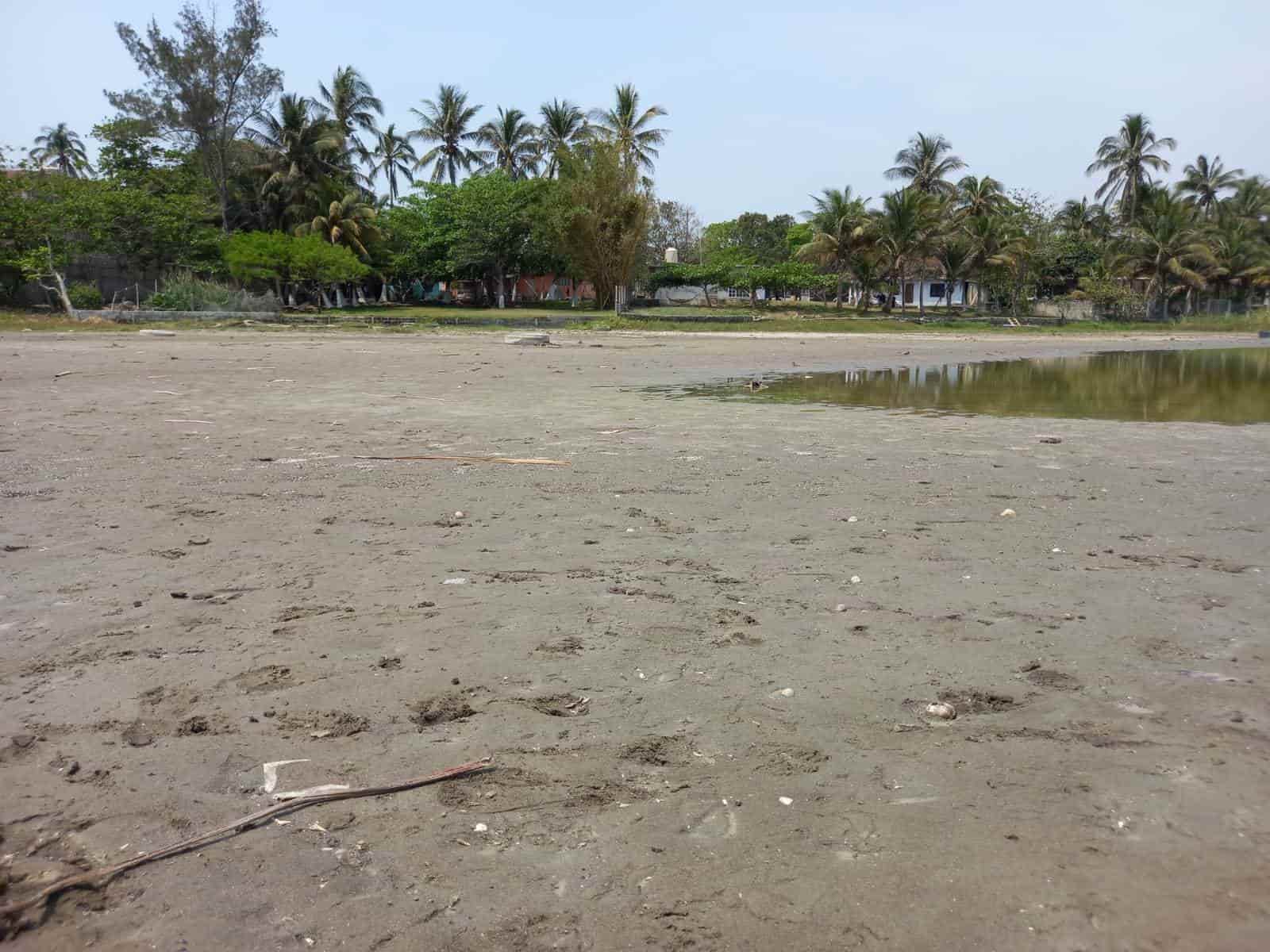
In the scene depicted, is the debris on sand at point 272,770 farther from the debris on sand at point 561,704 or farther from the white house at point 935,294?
the white house at point 935,294

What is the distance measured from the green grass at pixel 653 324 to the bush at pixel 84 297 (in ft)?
4.19

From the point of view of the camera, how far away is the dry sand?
2.23 meters

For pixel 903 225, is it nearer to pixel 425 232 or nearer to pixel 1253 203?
pixel 425 232

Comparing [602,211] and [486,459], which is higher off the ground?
[602,211]

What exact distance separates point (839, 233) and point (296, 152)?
31.6 meters

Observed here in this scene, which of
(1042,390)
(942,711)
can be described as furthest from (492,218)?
(942,711)

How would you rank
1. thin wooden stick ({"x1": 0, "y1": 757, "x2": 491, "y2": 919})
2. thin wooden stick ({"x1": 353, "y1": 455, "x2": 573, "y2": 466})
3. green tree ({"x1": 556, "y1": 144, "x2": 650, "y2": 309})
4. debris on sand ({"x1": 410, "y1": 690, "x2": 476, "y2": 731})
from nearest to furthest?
thin wooden stick ({"x1": 0, "y1": 757, "x2": 491, "y2": 919}) < debris on sand ({"x1": 410, "y1": 690, "x2": 476, "y2": 731}) < thin wooden stick ({"x1": 353, "y1": 455, "x2": 573, "y2": 466}) < green tree ({"x1": 556, "y1": 144, "x2": 650, "y2": 309})

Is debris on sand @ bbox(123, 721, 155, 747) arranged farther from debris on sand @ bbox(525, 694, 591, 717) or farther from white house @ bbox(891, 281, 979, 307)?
white house @ bbox(891, 281, 979, 307)

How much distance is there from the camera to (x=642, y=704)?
10.7ft

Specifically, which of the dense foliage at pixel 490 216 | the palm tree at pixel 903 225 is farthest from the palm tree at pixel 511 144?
the palm tree at pixel 903 225

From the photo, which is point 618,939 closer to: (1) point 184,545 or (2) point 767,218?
(1) point 184,545

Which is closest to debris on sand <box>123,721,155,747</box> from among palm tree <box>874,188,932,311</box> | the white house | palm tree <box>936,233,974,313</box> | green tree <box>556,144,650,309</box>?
green tree <box>556,144,650,309</box>

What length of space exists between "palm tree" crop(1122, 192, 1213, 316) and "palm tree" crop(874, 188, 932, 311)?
1403 centimetres

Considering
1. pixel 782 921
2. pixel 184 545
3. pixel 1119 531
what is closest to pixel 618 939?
pixel 782 921
